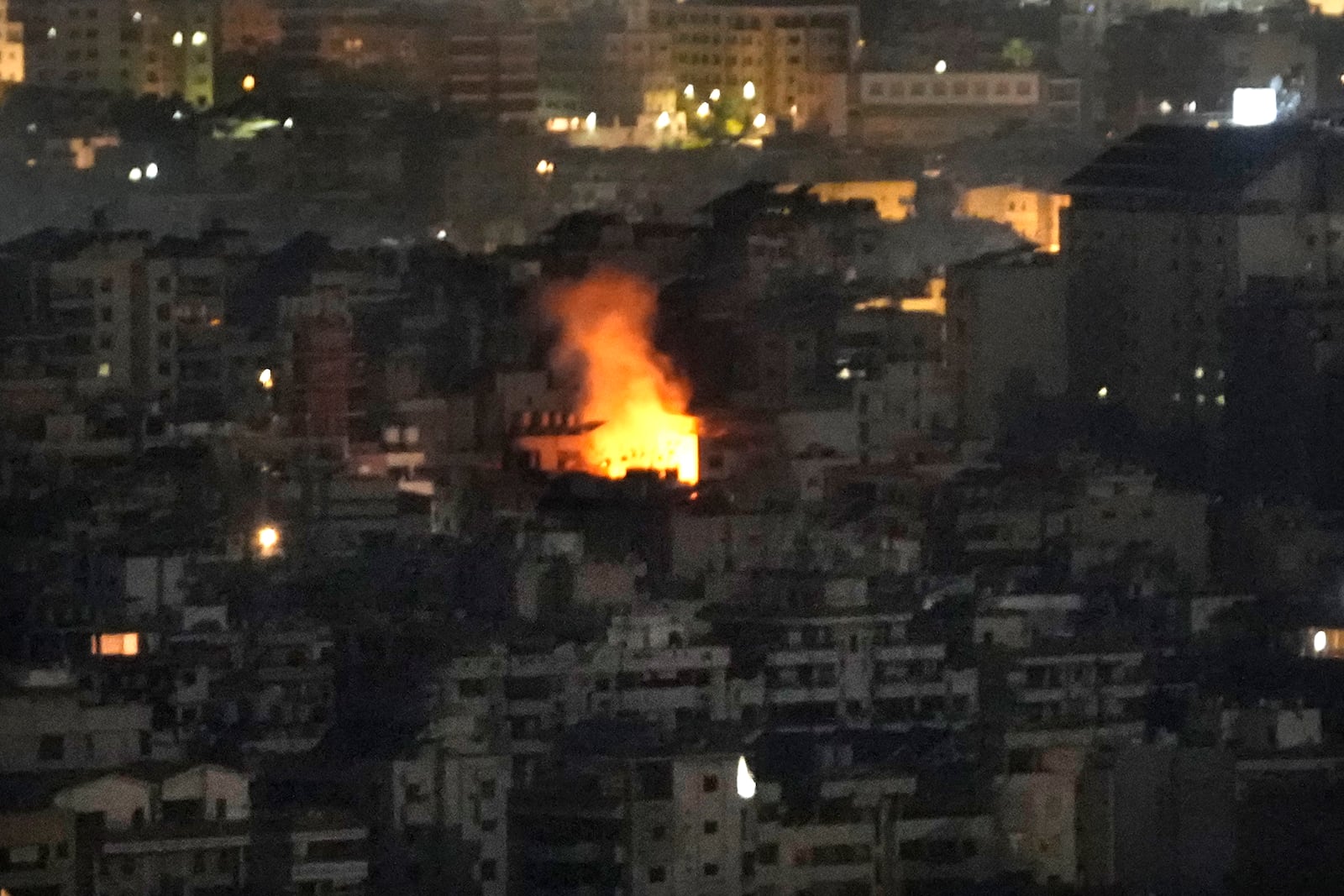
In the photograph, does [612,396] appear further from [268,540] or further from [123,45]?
[123,45]

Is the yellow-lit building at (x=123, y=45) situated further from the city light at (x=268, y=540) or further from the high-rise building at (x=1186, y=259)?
the city light at (x=268, y=540)

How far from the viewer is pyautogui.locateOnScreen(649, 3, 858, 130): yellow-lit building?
51.0 feet

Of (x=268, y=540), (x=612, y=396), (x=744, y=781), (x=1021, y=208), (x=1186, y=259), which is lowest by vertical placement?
(x=744, y=781)

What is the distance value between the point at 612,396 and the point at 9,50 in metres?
4.87

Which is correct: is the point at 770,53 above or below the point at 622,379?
above

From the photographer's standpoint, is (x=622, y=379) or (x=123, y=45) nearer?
(x=622, y=379)

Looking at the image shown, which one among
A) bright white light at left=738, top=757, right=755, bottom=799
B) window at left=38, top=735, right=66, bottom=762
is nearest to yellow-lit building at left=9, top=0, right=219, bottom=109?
window at left=38, top=735, right=66, bottom=762

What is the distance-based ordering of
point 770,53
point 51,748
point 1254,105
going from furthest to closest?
point 770,53 → point 1254,105 → point 51,748

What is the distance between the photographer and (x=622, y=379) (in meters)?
10.8

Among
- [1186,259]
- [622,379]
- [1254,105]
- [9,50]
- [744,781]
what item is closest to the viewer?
[744,781]

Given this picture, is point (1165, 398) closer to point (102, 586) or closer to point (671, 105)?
point (102, 586)

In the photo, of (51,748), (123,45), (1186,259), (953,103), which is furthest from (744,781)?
(953,103)

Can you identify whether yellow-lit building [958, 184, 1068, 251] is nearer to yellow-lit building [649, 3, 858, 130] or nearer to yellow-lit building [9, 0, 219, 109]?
yellow-lit building [649, 3, 858, 130]

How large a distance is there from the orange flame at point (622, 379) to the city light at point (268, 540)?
1064 mm
